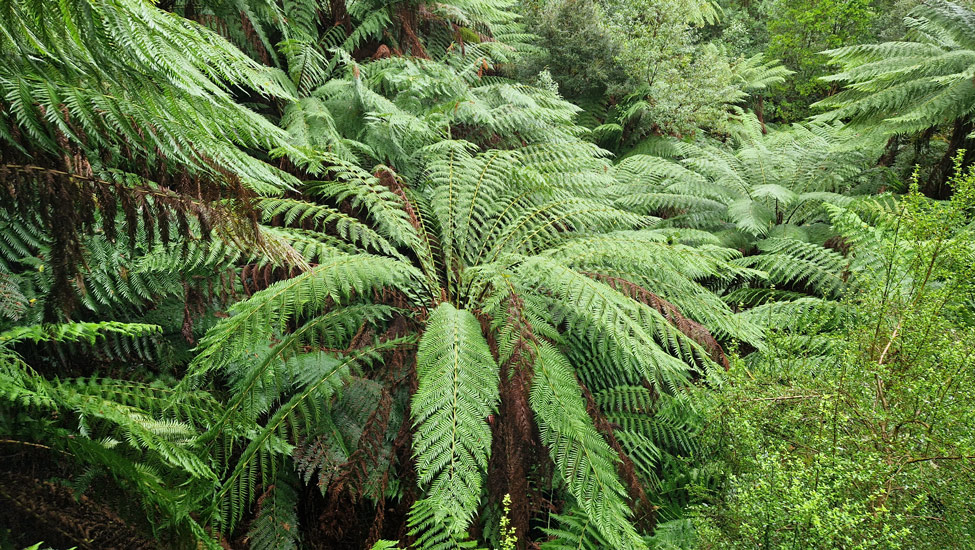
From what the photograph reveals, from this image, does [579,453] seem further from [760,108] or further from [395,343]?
[760,108]

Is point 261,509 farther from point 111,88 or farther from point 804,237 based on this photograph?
point 804,237

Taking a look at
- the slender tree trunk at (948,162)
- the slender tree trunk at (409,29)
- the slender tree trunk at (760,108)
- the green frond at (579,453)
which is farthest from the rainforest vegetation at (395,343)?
the slender tree trunk at (760,108)

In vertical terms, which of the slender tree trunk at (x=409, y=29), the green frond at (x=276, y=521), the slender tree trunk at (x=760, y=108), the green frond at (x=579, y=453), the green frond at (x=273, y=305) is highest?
the slender tree trunk at (x=409, y=29)

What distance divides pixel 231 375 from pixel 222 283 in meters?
0.36

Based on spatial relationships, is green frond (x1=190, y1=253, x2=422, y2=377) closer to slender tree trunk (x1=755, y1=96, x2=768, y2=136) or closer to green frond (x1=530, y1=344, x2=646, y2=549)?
green frond (x1=530, y1=344, x2=646, y2=549)

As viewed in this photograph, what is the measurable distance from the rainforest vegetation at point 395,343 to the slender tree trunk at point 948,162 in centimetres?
25

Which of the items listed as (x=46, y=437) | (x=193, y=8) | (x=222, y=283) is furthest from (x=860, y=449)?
(x=193, y=8)

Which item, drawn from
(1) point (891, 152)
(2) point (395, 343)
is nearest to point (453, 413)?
(2) point (395, 343)

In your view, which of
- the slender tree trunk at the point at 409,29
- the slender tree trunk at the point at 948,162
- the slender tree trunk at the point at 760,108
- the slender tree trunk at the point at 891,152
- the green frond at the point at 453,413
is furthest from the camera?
the slender tree trunk at the point at 760,108

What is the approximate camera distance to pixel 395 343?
1858 mm

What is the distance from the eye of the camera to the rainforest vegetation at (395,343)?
1.03m

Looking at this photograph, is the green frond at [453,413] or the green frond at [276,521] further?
the green frond at [276,521]

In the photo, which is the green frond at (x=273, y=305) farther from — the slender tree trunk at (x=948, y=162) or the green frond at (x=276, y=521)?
the slender tree trunk at (x=948, y=162)

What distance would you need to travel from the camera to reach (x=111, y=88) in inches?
38.3
